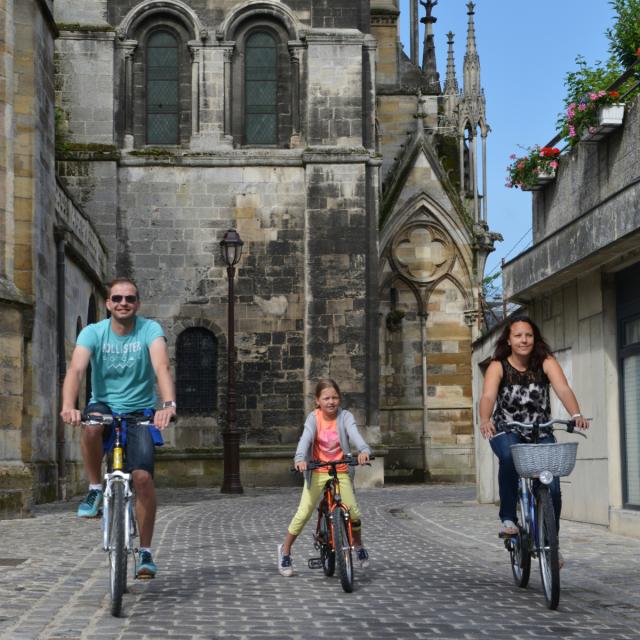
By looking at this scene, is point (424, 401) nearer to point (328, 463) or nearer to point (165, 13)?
point (165, 13)

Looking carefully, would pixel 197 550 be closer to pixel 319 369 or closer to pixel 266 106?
pixel 319 369

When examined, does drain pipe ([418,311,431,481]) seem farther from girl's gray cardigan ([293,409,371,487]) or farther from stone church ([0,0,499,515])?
girl's gray cardigan ([293,409,371,487])

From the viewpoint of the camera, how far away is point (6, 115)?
17234 mm

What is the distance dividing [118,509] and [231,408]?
17.8 meters

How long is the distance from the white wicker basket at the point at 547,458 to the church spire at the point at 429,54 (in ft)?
95.3

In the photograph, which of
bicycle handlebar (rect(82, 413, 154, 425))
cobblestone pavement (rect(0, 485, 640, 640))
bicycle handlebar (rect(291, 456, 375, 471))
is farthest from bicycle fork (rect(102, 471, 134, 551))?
bicycle handlebar (rect(291, 456, 375, 471))

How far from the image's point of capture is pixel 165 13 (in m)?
29.4

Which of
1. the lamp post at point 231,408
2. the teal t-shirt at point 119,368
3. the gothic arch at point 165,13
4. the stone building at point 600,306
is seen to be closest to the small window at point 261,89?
the gothic arch at point 165,13

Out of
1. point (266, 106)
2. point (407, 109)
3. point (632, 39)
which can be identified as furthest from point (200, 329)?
point (632, 39)

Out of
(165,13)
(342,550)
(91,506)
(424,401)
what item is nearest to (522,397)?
(342,550)

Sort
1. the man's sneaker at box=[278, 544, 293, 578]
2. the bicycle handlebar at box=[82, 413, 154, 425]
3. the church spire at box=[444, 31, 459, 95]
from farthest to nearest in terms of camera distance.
Result: the church spire at box=[444, 31, 459, 95] → the man's sneaker at box=[278, 544, 293, 578] → the bicycle handlebar at box=[82, 413, 154, 425]

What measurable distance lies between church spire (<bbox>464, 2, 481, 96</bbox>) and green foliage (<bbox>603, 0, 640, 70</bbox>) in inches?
720

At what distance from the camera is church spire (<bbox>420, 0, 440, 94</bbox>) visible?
119ft

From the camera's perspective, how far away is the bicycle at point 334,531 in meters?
8.41
